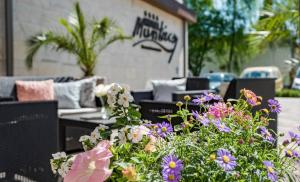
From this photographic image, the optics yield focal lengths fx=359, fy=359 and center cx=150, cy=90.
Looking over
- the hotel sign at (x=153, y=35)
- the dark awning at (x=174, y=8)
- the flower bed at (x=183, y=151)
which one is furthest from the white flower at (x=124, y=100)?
the dark awning at (x=174, y=8)

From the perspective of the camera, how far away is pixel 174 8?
34.3 ft

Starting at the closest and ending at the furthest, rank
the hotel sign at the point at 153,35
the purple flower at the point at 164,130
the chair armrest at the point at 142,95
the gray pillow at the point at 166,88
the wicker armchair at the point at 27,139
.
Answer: the purple flower at the point at 164,130 < the wicker armchair at the point at 27,139 < the chair armrest at the point at 142,95 < the gray pillow at the point at 166,88 < the hotel sign at the point at 153,35

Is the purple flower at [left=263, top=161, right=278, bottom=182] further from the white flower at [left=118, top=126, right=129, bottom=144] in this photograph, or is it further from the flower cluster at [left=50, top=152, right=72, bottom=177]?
the flower cluster at [left=50, top=152, right=72, bottom=177]

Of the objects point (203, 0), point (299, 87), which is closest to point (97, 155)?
point (299, 87)

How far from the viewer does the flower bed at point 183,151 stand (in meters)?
0.91

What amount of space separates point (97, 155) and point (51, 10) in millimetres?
5947

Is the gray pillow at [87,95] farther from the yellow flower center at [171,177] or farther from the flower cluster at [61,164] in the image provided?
the yellow flower center at [171,177]

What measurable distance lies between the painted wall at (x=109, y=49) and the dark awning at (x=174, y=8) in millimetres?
173

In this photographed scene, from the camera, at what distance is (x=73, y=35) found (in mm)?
5938

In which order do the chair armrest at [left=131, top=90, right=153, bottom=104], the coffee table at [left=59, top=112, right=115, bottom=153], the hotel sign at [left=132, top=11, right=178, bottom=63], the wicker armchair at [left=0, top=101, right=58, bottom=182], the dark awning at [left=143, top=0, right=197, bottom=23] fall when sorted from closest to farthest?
the wicker armchair at [left=0, top=101, right=58, bottom=182]
the coffee table at [left=59, top=112, right=115, bottom=153]
the chair armrest at [left=131, top=90, right=153, bottom=104]
the hotel sign at [left=132, top=11, right=178, bottom=63]
the dark awning at [left=143, top=0, right=197, bottom=23]

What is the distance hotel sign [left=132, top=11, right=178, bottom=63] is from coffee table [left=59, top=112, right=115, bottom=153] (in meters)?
5.22

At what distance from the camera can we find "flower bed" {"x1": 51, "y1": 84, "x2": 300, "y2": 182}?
0.91m

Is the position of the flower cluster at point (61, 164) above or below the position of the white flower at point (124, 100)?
below

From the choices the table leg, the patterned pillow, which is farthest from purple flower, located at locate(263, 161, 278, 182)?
the patterned pillow
